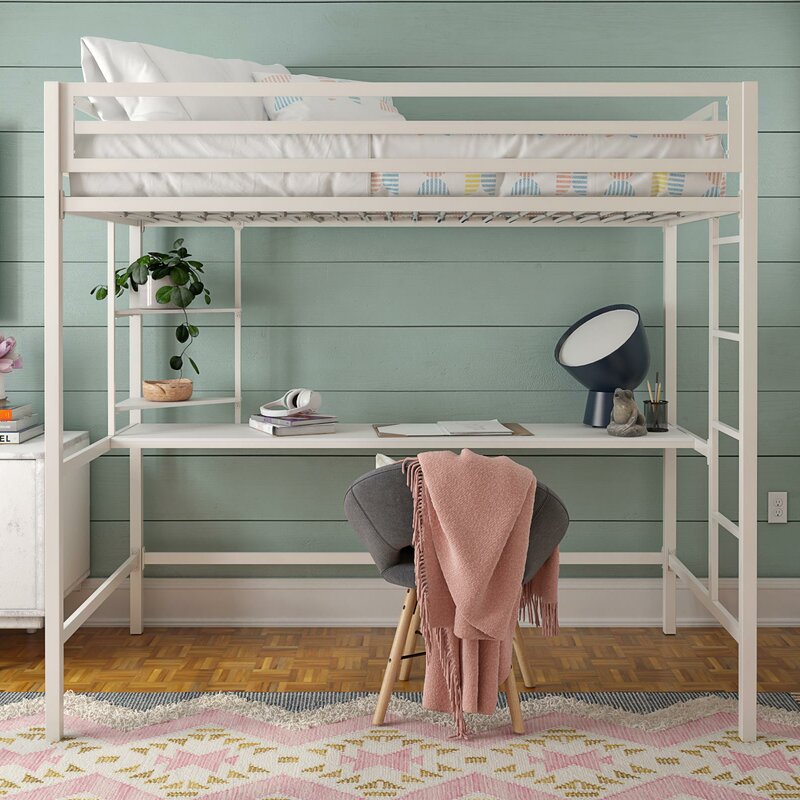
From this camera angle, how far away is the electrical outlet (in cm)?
333

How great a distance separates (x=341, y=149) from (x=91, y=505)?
170 cm

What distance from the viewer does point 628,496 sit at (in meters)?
3.35

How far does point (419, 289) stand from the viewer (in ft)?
10.8

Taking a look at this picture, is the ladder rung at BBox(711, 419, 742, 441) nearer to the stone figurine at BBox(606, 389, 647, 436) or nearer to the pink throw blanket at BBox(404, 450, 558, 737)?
the stone figurine at BBox(606, 389, 647, 436)

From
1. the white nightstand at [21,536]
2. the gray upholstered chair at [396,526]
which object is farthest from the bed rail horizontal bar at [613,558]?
the white nightstand at [21,536]

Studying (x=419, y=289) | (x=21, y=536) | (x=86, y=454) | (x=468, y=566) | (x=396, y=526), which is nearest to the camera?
(x=468, y=566)

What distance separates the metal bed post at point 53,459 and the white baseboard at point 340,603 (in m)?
0.91

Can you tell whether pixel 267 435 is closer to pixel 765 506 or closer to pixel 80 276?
pixel 80 276

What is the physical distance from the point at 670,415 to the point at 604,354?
430mm

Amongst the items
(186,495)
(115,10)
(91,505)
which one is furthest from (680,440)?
(115,10)

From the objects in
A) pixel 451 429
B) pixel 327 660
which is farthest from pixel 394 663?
pixel 451 429

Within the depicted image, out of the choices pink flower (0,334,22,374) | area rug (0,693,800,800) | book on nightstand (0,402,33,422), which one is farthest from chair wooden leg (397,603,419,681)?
pink flower (0,334,22,374)

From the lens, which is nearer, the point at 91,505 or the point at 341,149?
the point at 341,149

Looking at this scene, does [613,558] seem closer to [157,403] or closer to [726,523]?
[726,523]
